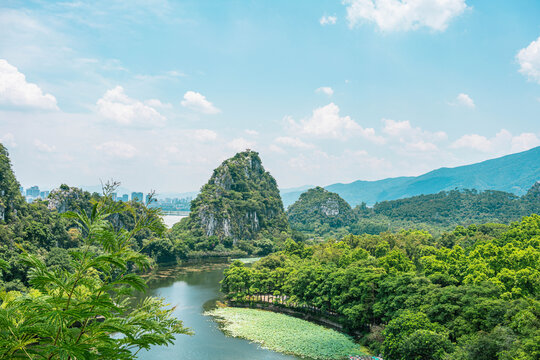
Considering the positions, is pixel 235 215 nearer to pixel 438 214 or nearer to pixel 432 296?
pixel 438 214

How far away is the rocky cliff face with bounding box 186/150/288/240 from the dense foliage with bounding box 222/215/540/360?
3782cm

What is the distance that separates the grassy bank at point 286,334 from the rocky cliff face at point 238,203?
135ft

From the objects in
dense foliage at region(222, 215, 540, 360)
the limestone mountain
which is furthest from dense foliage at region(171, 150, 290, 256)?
dense foliage at region(222, 215, 540, 360)

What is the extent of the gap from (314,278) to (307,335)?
4.71 metres

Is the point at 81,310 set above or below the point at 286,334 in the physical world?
above

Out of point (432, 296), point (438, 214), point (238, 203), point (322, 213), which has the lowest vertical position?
point (432, 296)

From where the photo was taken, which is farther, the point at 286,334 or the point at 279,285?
the point at 279,285

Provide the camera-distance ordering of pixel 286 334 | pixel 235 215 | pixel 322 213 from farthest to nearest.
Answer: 1. pixel 322 213
2. pixel 235 215
3. pixel 286 334

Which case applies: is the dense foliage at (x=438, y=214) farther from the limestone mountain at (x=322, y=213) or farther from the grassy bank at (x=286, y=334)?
the grassy bank at (x=286, y=334)

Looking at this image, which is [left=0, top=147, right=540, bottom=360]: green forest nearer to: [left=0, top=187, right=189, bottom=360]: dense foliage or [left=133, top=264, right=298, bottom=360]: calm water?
[left=0, top=187, right=189, bottom=360]: dense foliage

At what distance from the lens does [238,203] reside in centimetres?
7800

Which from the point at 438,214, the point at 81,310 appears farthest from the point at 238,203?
the point at 81,310

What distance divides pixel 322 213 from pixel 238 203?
124ft

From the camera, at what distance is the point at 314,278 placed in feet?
86.2
